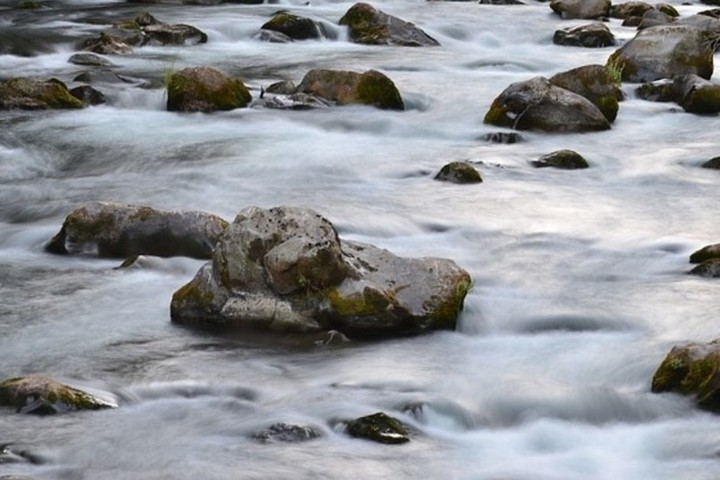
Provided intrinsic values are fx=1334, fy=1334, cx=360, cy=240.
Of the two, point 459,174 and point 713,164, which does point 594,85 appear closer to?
point 713,164

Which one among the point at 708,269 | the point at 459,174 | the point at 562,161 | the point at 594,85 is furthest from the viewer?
the point at 594,85

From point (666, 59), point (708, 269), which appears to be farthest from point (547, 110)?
point (708, 269)

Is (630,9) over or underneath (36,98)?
over

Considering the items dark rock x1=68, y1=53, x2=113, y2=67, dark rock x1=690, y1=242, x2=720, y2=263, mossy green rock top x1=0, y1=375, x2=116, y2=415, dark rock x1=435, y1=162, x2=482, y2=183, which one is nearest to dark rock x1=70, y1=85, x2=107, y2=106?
dark rock x1=68, y1=53, x2=113, y2=67

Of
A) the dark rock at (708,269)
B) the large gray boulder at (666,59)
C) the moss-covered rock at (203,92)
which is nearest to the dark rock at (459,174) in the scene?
the dark rock at (708,269)

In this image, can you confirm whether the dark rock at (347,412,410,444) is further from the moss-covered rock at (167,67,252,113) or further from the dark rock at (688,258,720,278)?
the moss-covered rock at (167,67,252,113)

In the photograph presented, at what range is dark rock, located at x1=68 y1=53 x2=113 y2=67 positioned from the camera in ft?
52.5

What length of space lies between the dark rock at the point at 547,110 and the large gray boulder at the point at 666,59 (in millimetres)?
2252

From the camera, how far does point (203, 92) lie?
43.8ft

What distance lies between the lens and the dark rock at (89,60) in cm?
1602

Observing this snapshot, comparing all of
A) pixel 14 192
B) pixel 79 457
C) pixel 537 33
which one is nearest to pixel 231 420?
pixel 79 457

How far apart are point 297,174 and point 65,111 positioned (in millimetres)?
3154

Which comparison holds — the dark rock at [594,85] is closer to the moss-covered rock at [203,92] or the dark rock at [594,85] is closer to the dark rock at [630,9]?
the moss-covered rock at [203,92]

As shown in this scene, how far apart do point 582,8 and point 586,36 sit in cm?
323
